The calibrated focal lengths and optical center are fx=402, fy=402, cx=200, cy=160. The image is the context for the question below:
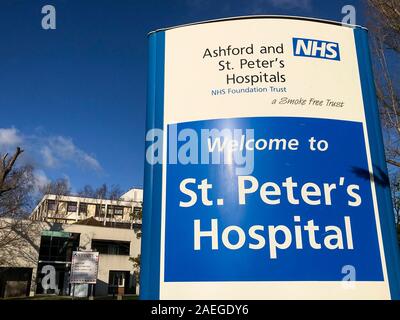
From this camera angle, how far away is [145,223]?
294 cm

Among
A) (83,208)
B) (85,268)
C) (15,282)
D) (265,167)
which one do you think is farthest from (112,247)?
(265,167)

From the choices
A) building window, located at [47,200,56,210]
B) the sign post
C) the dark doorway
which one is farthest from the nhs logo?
building window, located at [47,200,56,210]

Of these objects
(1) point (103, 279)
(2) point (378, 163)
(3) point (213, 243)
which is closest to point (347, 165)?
(2) point (378, 163)

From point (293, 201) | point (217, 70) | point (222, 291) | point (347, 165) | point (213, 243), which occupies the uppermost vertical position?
point (217, 70)

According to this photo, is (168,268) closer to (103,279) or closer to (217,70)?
(217,70)

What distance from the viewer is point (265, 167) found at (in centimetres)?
297

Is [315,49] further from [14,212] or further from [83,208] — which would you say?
[83,208]

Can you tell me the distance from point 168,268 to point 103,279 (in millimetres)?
48468

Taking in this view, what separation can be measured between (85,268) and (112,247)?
19902 millimetres

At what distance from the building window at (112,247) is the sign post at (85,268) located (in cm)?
1871

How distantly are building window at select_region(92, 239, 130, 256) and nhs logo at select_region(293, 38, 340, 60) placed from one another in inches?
1967

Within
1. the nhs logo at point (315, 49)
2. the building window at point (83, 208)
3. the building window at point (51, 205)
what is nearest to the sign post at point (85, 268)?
the nhs logo at point (315, 49)

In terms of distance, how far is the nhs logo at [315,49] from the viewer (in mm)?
3195

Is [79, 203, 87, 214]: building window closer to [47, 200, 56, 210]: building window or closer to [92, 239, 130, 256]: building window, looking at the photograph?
[47, 200, 56, 210]: building window
